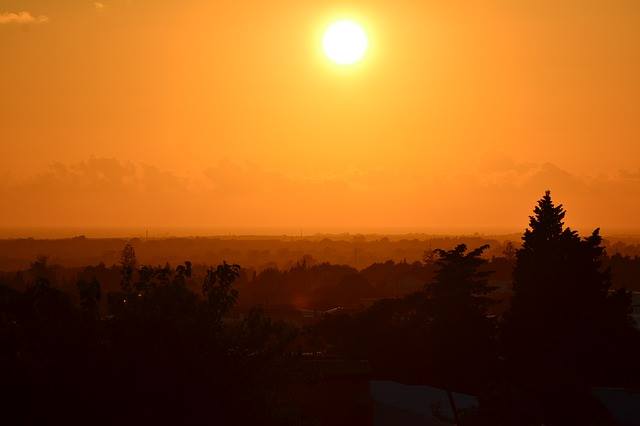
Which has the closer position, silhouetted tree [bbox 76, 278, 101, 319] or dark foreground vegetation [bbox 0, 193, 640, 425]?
dark foreground vegetation [bbox 0, 193, 640, 425]

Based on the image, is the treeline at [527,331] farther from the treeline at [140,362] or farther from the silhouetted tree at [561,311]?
the treeline at [140,362]

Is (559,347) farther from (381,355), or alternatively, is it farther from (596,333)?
(381,355)

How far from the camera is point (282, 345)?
962 centimetres

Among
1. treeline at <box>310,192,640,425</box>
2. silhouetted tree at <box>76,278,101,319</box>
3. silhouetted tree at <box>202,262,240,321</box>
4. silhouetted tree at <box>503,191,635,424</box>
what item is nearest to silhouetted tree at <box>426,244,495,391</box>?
treeline at <box>310,192,640,425</box>

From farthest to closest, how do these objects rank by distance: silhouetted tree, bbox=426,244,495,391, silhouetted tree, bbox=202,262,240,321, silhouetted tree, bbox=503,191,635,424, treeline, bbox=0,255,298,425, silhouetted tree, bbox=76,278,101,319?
1. silhouetted tree, bbox=426,244,495,391
2. silhouetted tree, bbox=503,191,635,424
3. silhouetted tree, bbox=202,262,240,321
4. silhouetted tree, bbox=76,278,101,319
5. treeline, bbox=0,255,298,425

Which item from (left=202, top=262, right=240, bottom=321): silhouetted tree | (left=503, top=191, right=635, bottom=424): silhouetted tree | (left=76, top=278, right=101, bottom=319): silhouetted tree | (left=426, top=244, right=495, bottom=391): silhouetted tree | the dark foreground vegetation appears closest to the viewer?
the dark foreground vegetation

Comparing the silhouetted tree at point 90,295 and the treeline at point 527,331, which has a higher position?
the silhouetted tree at point 90,295

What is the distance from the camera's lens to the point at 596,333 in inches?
1052

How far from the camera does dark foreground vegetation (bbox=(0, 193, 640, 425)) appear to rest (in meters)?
8.77

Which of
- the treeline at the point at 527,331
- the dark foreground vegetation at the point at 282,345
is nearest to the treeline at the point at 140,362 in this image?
the dark foreground vegetation at the point at 282,345

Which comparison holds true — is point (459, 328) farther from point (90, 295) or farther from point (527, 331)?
point (90, 295)

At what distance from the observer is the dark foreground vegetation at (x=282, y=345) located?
345 inches

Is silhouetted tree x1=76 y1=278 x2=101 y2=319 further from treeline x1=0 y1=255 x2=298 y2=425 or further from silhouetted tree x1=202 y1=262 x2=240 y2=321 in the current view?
silhouetted tree x1=202 y1=262 x2=240 y2=321

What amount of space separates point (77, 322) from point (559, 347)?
20.5 metres
